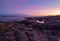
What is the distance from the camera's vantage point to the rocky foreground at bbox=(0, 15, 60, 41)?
243 centimetres

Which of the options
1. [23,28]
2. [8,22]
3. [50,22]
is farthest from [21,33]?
[50,22]

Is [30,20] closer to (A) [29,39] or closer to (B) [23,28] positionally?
(B) [23,28]

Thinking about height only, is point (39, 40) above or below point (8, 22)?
below

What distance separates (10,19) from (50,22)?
68 cm

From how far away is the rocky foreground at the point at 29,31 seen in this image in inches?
95.7

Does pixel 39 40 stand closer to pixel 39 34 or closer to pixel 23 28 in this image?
pixel 39 34

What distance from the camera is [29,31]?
8.41ft

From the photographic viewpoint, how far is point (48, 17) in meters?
2.74

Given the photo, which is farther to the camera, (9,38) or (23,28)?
(23,28)

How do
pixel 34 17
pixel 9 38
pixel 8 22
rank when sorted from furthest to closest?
pixel 34 17, pixel 8 22, pixel 9 38

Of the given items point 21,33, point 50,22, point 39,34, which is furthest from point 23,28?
point 50,22

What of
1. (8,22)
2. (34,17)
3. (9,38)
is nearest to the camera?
(9,38)

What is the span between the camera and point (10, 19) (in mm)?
2521

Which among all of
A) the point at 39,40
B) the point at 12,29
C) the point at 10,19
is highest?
the point at 10,19
